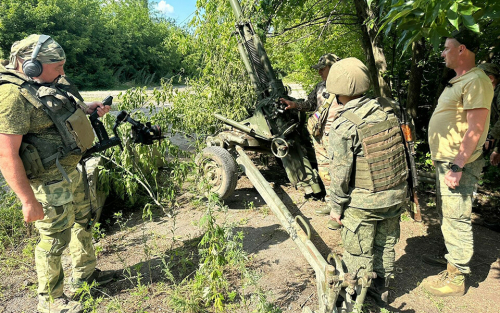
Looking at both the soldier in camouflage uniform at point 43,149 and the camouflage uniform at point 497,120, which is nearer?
the soldier in camouflage uniform at point 43,149

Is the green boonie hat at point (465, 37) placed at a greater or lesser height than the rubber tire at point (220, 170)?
greater

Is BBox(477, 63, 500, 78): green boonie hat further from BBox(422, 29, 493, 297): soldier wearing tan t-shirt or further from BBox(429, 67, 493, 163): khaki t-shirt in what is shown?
BBox(429, 67, 493, 163): khaki t-shirt

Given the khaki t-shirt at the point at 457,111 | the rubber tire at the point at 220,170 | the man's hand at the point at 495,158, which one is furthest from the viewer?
the rubber tire at the point at 220,170

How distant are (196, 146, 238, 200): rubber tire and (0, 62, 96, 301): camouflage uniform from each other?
1.92 m

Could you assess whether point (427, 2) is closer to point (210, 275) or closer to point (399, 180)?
point (399, 180)

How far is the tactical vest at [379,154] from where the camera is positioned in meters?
2.53

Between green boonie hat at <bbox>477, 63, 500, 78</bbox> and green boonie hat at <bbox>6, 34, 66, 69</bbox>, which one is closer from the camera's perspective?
green boonie hat at <bbox>6, 34, 66, 69</bbox>

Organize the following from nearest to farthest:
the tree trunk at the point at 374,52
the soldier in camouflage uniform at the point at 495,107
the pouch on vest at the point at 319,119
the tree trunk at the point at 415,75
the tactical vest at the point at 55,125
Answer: the tactical vest at the point at 55,125
the soldier in camouflage uniform at the point at 495,107
the pouch on vest at the point at 319,119
the tree trunk at the point at 415,75
the tree trunk at the point at 374,52

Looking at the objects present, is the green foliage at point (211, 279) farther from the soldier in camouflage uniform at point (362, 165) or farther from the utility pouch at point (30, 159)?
the utility pouch at point (30, 159)

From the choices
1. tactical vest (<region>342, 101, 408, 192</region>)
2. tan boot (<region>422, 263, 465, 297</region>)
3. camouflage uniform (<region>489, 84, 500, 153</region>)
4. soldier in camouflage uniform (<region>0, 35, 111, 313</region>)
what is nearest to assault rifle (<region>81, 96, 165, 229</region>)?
soldier in camouflage uniform (<region>0, 35, 111, 313</region>)

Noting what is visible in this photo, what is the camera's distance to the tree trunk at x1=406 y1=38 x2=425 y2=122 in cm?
496

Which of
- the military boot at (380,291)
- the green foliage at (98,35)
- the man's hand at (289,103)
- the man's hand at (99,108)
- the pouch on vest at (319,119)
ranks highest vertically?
the green foliage at (98,35)

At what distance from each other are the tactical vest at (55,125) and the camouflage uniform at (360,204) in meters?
1.95

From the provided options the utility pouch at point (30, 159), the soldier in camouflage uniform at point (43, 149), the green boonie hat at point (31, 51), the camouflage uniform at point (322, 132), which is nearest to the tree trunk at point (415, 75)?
the camouflage uniform at point (322, 132)
